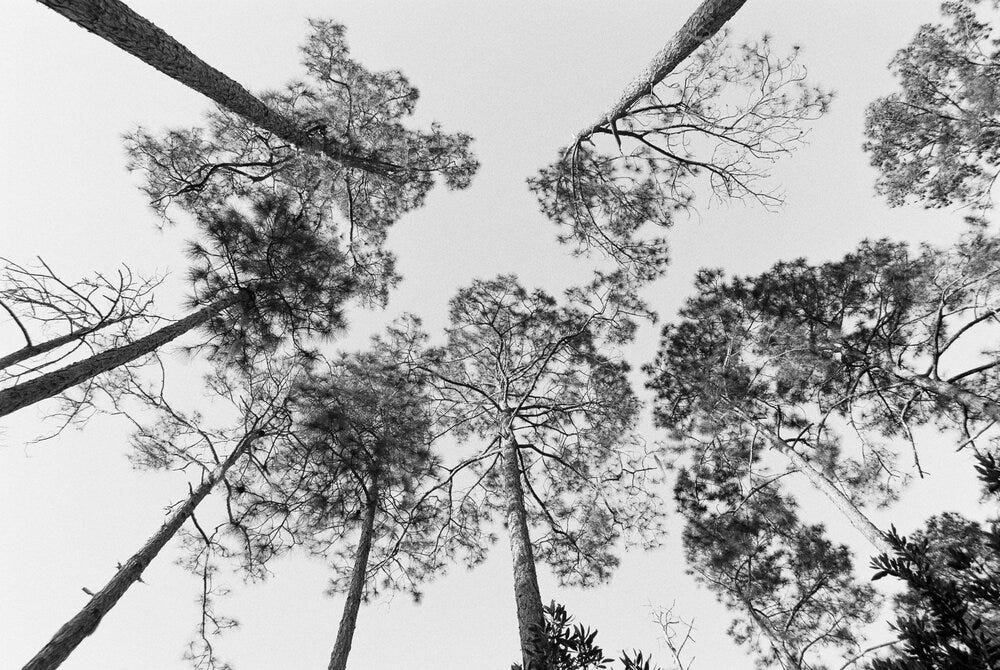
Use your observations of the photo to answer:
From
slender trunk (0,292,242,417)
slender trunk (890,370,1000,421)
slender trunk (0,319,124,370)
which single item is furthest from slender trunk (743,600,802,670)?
slender trunk (0,319,124,370)

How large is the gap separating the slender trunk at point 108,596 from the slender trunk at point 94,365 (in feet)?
7.08

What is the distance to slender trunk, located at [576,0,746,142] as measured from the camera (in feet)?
13.0

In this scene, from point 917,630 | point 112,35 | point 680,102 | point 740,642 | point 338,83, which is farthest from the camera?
point 740,642

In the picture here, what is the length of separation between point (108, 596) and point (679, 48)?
8051mm

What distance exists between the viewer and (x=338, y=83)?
616cm

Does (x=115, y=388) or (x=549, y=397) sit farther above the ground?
(x=549, y=397)

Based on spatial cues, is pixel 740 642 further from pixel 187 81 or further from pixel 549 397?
pixel 187 81

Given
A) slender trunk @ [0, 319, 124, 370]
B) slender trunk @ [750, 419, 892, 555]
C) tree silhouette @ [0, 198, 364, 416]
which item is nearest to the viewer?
slender trunk @ [0, 319, 124, 370]

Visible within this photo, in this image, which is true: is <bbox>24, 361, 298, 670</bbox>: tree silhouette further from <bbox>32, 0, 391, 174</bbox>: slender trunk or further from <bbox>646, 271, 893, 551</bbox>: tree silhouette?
<bbox>646, 271, 893, 551</bbox>: tree silhouette

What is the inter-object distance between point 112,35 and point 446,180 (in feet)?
14.2

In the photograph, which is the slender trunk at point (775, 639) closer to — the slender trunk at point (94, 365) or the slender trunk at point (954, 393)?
the slender trunk at point (954, 393)

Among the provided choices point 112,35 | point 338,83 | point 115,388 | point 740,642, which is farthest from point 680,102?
point 740,642

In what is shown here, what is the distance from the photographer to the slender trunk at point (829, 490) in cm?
600

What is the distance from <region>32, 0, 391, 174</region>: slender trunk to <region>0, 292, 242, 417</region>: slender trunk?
222cm
